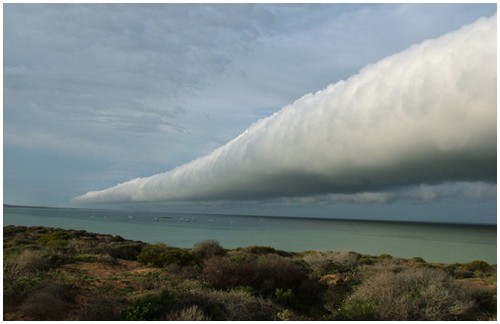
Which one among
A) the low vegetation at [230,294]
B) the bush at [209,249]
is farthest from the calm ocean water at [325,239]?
the low vegetation at [230,294]

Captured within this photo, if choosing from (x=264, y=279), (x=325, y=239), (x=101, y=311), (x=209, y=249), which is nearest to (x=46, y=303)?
(x=101, y=311)

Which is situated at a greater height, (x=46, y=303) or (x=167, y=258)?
(x=46, y=303)

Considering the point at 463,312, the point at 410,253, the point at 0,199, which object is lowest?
the point at 410,253

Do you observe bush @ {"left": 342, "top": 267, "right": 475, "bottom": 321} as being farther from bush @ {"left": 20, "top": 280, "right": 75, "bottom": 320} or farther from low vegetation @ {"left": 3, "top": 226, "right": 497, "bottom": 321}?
bush @ {"left": 20, "top": 280, "right": 75, "bottom": 320}

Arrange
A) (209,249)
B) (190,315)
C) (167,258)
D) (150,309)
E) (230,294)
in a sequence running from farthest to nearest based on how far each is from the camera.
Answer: (209,249)
(167,258)
(230,294)
(150,309)
(190,315)

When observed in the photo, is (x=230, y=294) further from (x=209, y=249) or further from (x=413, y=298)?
(x=209, y=249)

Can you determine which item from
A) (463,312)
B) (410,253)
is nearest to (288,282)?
(463,312)

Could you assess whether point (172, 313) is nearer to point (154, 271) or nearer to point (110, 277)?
point (110, 277)

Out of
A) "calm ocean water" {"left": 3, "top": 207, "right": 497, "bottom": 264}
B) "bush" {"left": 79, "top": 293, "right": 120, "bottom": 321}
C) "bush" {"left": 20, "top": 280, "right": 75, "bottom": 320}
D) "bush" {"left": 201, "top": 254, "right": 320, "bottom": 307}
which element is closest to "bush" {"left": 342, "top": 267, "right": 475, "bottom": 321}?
"bush" {"left": 201, "top": 254, "right": 320, "bottom": 307}
